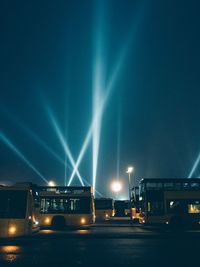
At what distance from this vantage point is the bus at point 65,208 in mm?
24531

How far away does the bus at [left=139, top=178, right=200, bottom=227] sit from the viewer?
25359mm

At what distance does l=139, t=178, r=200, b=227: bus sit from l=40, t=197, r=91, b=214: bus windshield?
485 centimetres

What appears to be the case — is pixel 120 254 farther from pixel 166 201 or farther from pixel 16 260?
pixel 166 201

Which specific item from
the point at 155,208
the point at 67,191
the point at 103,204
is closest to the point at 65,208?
the point at 67,191

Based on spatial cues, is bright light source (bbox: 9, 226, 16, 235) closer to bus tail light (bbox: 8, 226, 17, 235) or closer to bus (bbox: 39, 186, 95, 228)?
bus tail light (bbox: 8, 226, 17, 235)

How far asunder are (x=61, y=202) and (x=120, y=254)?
14.5 metres

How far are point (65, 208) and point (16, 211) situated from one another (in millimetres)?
9478

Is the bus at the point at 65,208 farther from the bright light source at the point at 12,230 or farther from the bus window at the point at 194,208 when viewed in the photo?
the bright light source at the point at 12,230

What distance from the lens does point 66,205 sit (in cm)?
2498

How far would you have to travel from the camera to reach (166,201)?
26.0 m

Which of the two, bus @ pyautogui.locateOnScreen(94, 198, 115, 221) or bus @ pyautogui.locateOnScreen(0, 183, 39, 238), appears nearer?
bus @ pyautogui.locateOnScreen(0, 183, 39, 238)

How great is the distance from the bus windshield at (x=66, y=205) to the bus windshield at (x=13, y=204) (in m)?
9.20

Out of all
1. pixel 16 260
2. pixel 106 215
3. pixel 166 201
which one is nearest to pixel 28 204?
pixel 16 260

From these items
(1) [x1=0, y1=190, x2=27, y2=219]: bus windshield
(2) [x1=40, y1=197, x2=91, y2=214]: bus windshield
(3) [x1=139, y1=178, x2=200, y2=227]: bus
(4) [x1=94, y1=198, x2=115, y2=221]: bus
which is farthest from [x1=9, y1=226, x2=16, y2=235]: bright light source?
(4) [x1=94, y1=198, x2=115, y2=221]: bus
